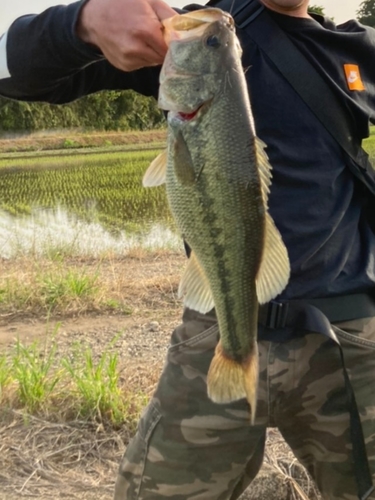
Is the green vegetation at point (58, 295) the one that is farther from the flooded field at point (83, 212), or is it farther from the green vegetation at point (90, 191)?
the green vegetation at point (90, 191)

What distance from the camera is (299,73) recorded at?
6.89 ft

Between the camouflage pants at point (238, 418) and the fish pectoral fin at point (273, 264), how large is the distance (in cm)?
46

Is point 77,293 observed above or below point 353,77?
below

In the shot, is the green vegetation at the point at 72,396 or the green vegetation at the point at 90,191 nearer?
Answer: the green vegetation at the point at 72,396

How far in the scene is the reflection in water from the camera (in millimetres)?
9109

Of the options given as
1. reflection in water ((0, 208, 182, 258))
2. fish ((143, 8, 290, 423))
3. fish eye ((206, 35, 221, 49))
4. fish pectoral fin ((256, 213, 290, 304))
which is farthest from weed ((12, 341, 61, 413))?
reflection in water ((0, 208, 182, 258))

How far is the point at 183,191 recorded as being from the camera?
61.7 inches

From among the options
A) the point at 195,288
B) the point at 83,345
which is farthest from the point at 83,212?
the point at 195,288

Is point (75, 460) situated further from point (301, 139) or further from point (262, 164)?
point (262, 164)

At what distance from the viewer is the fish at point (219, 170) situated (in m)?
1.51

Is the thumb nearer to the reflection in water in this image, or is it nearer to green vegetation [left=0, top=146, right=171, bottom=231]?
the reflection in water

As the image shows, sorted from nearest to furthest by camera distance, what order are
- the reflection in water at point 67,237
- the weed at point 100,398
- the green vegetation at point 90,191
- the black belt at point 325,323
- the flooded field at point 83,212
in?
the black belt at point 325,323, the weed at point 100,398, the reflection in water at point 67,237, the flooded field at point 83,212, the green vegetation at point 90,191

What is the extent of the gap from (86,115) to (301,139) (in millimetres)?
30086

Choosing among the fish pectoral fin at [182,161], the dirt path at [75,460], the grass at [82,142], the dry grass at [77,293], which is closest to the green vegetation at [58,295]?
the dry grass at [77,293]
